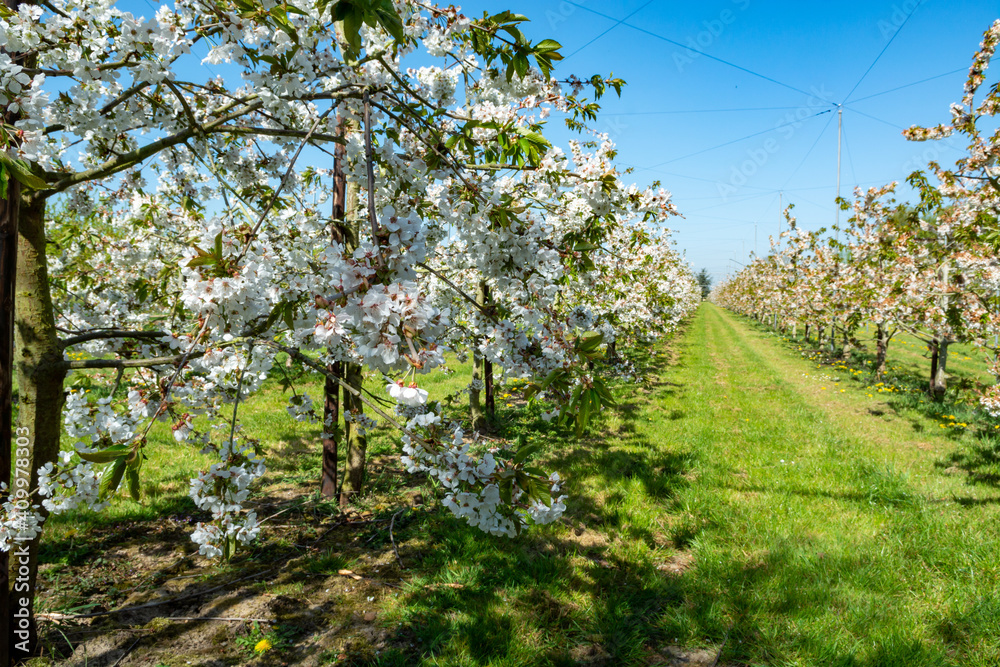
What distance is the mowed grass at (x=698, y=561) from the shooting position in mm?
2594

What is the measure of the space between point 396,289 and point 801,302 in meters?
17.8

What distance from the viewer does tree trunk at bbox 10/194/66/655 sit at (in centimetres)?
230

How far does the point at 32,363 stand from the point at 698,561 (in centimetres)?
413

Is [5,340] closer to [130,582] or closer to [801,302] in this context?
[130,582]

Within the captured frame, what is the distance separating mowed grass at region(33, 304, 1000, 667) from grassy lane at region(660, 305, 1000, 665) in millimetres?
13

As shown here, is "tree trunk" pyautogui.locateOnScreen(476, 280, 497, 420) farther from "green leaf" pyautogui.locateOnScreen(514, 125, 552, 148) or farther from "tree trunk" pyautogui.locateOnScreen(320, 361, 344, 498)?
"green leaf" pyautogui.locateOnScreen(514, 125, 552, 148)

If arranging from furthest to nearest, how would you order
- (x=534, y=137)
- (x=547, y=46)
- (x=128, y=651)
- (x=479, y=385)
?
(x=479, y=385)
(x=128, y=651)
(x=534, y=137)
(x=547, y=46)

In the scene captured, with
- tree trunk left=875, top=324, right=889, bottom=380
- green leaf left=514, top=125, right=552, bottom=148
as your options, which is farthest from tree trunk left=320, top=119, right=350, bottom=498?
tree trunk left=875, top=324, right=889, bottom=380

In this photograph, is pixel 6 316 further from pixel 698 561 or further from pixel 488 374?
pixel 488 374

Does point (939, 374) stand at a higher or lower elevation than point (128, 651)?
higher

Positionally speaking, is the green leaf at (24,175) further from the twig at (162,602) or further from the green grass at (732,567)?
the twig at (162,602)

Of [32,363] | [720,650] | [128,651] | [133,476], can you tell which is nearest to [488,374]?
[720,650]

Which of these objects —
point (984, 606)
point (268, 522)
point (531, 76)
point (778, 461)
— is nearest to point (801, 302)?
point (778, 461)

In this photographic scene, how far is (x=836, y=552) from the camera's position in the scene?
11.0 feet
